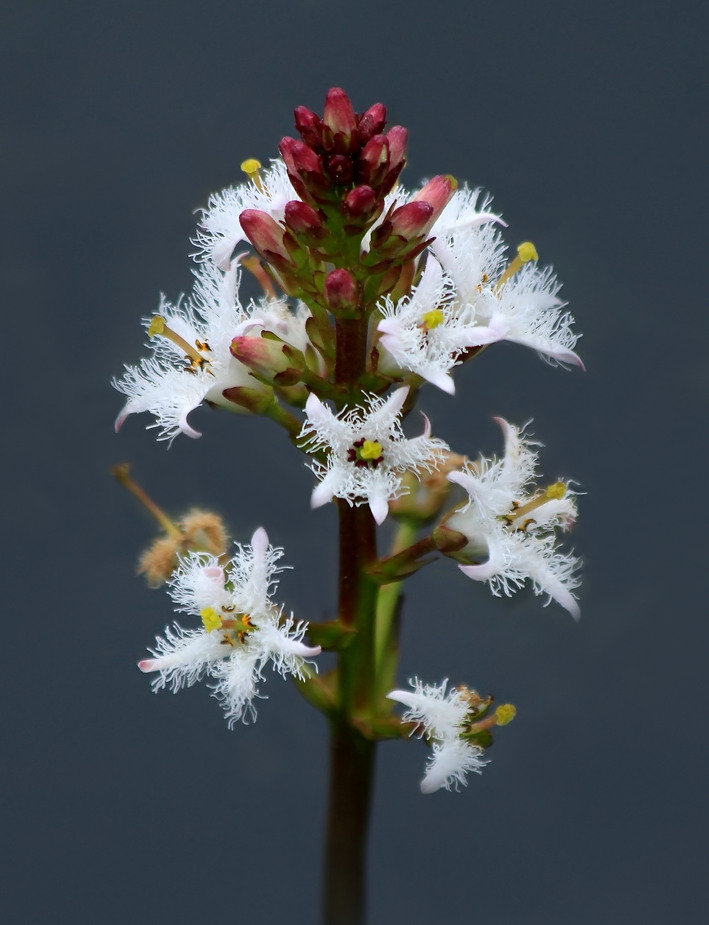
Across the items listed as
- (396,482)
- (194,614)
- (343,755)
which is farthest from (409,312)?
(343,755)

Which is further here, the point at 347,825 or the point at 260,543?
the point at 347,825

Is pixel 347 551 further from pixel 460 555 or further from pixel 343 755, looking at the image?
pixel 343 755

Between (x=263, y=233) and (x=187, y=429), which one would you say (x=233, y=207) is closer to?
(x=263, y=233)

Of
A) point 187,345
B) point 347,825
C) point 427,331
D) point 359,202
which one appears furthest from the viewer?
point 347,825

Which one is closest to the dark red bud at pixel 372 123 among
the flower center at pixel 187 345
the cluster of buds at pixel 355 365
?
the cluster of buds at pixel 355 365

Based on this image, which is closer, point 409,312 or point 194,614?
point 409,312

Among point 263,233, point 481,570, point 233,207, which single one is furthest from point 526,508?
point 233,207

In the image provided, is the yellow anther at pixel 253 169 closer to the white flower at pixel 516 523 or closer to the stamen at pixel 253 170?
the stamen at pixel 253 170
